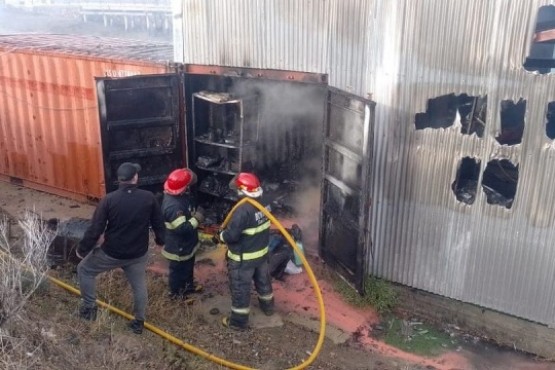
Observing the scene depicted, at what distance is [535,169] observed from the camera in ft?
16.8

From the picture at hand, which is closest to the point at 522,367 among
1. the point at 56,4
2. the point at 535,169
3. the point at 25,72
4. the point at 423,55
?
the point at 535,169

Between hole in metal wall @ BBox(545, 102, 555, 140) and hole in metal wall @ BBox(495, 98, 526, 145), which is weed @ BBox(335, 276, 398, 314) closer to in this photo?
hole in metal wall @ BBox(495, 98, 526, 145)

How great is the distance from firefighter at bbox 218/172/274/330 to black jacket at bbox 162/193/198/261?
481mm

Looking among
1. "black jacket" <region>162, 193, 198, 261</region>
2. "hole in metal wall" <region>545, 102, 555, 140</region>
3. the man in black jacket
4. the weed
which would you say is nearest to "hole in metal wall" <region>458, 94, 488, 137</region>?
"hole in metal wall" <region>545, 102, 555, 140</region>

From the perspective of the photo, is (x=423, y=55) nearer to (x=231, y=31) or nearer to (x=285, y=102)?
(x=231, y=31)

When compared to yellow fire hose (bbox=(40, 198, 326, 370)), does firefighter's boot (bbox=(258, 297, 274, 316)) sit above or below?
below

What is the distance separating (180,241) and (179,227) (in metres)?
0.24

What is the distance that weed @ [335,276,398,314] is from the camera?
620 centimetres

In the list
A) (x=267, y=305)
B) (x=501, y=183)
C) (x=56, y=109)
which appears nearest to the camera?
(x=501, y=183)

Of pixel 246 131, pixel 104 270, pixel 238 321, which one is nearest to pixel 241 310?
pixel 238 321

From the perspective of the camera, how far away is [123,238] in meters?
4.93

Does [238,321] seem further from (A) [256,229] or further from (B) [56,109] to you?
(B) [56,109]

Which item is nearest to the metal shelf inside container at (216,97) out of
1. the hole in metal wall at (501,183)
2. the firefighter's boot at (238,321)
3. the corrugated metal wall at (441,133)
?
the corrugated metal wall at (441,133)

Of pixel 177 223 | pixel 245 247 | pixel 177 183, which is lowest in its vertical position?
pixel 245 247
